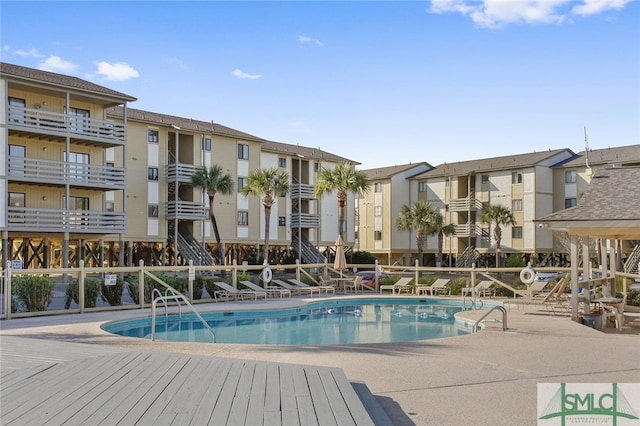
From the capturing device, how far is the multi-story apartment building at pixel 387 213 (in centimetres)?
5681

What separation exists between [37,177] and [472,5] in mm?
24645

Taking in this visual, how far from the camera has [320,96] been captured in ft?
50.9

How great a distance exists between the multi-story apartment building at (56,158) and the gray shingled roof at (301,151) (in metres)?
14.4

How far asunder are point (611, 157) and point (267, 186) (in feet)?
81.9

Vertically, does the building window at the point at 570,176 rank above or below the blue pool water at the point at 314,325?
above

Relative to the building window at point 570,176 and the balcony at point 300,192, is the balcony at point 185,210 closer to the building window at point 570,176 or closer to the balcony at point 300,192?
the balcony at point 300,192

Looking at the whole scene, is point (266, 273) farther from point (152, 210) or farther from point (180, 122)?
point (180, 122)

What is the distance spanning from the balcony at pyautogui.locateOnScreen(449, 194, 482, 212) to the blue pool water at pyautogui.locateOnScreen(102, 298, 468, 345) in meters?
29.8

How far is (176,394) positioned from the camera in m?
6.54

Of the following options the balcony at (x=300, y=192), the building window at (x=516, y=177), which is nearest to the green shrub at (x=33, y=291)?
the balcony at (x=300, y=192)

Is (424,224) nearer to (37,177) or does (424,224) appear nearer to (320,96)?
(37,177)

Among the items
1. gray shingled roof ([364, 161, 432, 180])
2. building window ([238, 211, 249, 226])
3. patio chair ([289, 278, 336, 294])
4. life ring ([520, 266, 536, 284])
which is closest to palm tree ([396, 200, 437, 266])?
gray shingled roof ([364, 161, 432, 180])

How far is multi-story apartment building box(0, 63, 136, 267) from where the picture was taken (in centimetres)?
2980

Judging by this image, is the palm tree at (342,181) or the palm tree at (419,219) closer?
the palm tree at (342,181)
